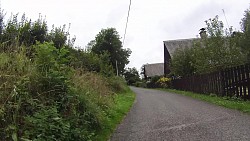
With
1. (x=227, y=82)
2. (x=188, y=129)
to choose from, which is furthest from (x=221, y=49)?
(x=188, y=129)

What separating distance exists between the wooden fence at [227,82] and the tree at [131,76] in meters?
55.8

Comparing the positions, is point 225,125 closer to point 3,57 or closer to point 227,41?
point 3,57

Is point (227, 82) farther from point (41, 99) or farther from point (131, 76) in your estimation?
point (131, 76)

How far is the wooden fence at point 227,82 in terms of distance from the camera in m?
12.9

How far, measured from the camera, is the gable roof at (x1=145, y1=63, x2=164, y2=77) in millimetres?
79688

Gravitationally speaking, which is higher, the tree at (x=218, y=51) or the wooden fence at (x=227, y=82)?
the tree at (x=218, y=51)

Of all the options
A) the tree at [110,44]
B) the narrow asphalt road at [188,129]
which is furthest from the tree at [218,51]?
the tree at [110,44]

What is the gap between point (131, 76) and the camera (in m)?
82.8

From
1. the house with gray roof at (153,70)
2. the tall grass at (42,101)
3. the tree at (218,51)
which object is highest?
the house with gray roof at (153,70)

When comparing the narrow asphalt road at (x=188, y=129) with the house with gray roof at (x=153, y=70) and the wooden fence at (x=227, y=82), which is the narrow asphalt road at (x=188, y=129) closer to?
the wooden fence at (x=227, y=82)

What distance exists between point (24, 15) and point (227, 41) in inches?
587

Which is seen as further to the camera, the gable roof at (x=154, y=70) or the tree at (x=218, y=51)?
the gable roof at (x=154, y=70)

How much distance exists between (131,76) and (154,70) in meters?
6.52

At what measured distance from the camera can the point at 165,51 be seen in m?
54.2
